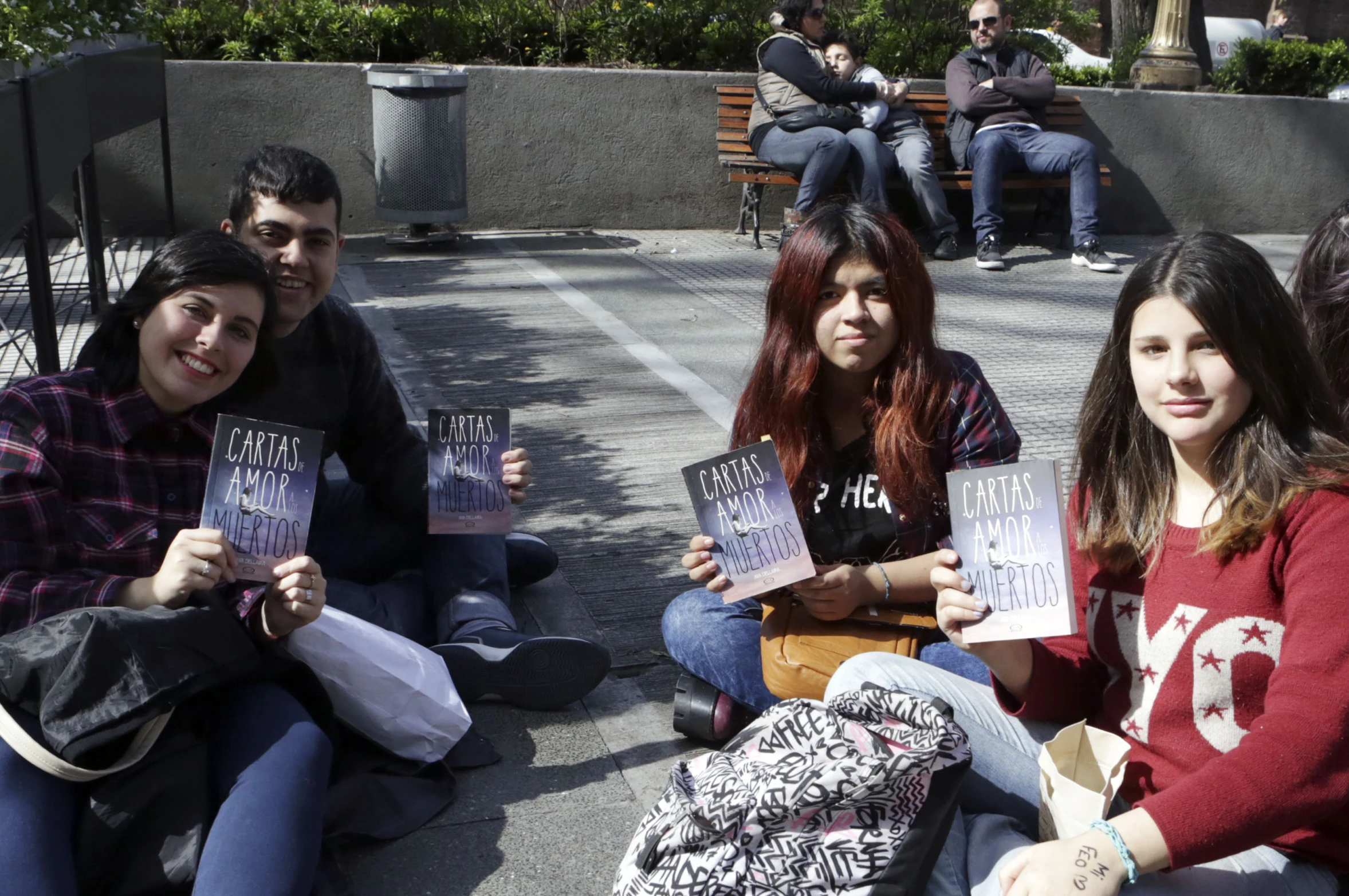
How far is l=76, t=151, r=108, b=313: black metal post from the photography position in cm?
664

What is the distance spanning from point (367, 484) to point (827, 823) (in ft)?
6.24

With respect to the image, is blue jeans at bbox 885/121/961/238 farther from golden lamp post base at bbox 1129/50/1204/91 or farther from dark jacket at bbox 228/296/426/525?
dark jacket at bbox 228/296/426/525

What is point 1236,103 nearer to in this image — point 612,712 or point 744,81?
point 744,81

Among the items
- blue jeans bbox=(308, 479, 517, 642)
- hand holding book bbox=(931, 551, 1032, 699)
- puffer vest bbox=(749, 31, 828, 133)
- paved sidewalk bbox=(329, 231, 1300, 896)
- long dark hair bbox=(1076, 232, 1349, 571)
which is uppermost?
puffer vest bbox=(749, 31, 828, 133)

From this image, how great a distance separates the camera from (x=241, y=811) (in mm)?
2289

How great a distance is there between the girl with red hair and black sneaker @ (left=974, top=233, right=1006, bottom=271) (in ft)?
20.7

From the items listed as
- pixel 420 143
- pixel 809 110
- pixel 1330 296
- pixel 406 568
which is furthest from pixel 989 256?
pixel 1330 296

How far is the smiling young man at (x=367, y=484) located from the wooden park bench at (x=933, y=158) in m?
6.33

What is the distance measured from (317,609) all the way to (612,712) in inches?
39.2

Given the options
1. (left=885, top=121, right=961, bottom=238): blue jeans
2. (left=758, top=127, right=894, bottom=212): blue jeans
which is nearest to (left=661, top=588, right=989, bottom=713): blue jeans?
(left=758, top=127, right=894, bottom=212): blue jeans

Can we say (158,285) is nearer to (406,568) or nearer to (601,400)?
(406,568)

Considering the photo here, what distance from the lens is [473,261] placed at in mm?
9164

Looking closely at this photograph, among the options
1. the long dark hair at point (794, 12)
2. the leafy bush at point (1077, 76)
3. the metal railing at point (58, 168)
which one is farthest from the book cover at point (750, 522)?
the leafy bush at point (1077, 76)

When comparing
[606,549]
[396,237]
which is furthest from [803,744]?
[396,237]
